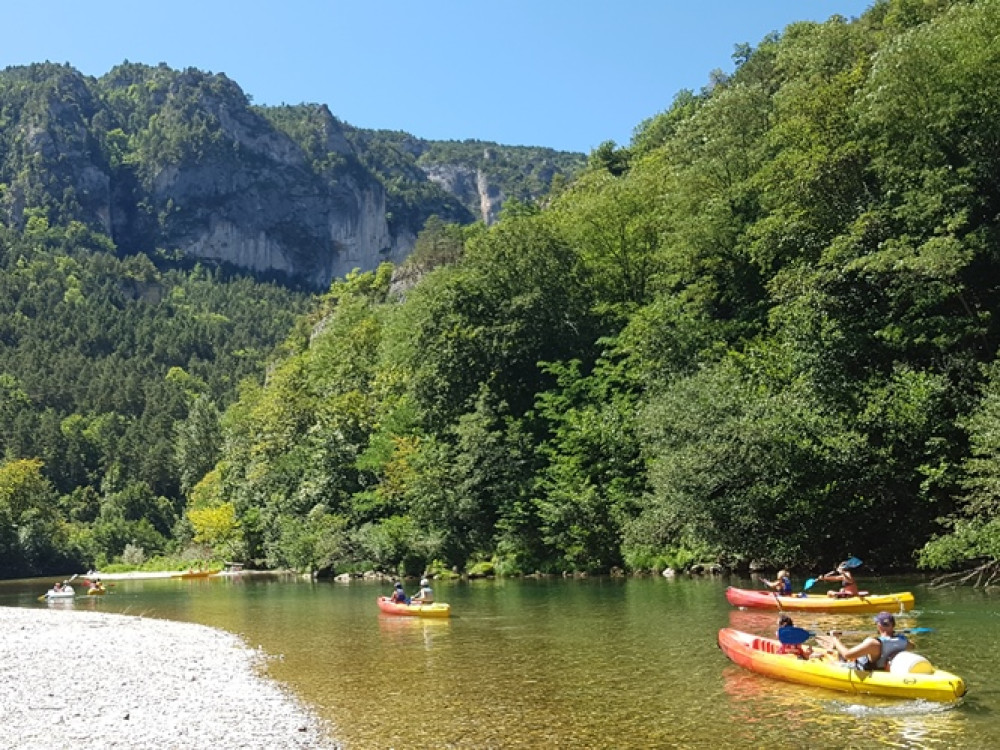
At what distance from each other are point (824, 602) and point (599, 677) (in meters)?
9.48

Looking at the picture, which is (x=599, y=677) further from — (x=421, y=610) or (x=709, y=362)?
(x=709, y=362)

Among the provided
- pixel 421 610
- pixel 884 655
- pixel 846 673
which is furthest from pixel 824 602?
pixel 421 610

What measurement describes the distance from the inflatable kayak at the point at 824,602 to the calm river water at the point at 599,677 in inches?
20.3

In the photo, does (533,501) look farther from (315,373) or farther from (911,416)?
(315,373)

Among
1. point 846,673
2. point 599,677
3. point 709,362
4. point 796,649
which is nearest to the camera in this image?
point 846,673

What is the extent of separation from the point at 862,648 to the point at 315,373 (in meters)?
57.8

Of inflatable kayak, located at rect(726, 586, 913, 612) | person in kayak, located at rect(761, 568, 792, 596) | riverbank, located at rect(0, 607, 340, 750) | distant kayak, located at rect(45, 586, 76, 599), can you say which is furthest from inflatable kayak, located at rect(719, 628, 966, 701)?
distant kayak, located at rect(45, 586, 76, 599)

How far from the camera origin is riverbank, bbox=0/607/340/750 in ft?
38.6

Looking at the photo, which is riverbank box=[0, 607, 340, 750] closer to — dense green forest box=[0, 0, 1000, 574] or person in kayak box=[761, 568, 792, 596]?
person in kayak box=[761, 568, 792, 596]

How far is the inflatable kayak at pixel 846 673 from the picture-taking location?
40.8 feet

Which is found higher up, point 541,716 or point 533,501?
point 533,501

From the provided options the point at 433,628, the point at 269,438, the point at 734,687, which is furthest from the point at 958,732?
the point at 269,438

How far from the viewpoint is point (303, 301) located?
197500 millimetres

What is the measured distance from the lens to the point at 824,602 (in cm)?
2236
